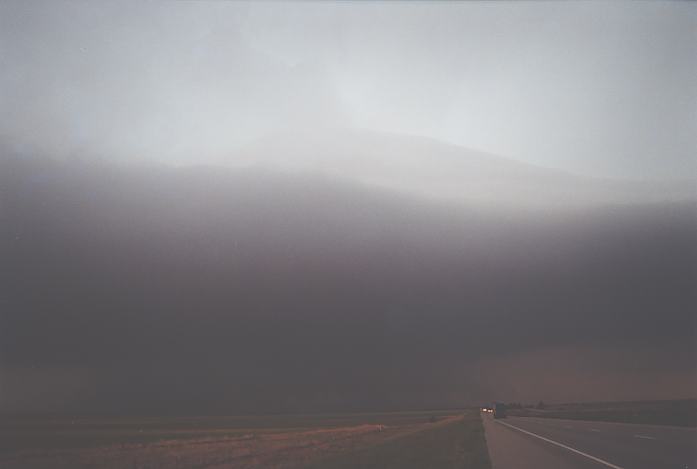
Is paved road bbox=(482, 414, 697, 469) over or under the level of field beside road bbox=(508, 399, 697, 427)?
under

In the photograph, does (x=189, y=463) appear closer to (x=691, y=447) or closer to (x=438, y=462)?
(x=438, y=462)

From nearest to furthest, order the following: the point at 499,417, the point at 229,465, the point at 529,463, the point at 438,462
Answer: the point at 529,463, the point at 438,462, the point at 229,465, the point at 499,417

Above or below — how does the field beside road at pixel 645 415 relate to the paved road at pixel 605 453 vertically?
above

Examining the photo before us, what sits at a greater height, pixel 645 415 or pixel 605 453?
pixel 645 415

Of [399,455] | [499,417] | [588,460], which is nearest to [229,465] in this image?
[399,455]

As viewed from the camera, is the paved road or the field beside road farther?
the field beside road

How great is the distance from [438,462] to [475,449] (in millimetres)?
5965

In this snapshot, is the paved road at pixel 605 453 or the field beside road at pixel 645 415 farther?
the field beside road at pixel 645 415

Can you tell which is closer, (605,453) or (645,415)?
(605,453)

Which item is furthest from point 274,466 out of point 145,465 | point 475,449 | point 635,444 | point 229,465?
point 635,444

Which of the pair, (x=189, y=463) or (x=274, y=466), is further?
(x=189, y=463)

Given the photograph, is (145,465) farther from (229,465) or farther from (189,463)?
(229,465)

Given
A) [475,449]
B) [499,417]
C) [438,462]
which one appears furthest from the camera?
[499,417]

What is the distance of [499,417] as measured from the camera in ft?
277
